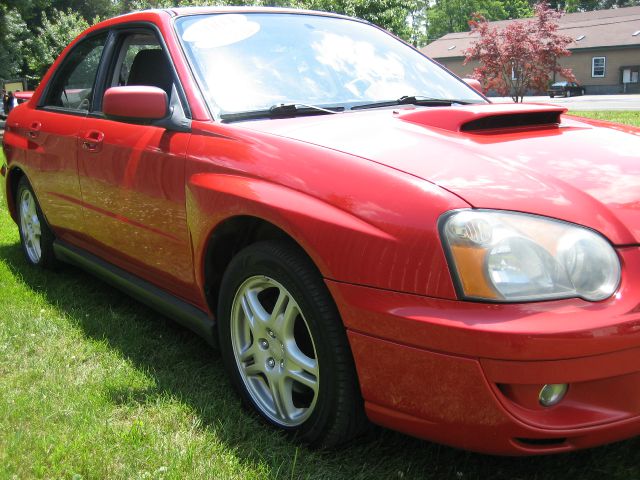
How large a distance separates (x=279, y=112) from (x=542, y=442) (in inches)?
63.3

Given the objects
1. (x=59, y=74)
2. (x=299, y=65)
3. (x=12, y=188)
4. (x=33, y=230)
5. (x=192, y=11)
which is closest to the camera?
(x=299, y=65)

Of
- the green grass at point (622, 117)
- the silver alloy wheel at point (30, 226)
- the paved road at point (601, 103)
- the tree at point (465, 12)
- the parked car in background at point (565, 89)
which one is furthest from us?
the tree at point (465, 12)

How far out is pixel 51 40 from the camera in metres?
38.2

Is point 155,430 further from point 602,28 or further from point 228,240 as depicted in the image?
point 602,28

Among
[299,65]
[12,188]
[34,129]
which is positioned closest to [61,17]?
[12,188]

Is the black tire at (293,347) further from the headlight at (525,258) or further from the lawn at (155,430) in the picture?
the headlight at (525,258)

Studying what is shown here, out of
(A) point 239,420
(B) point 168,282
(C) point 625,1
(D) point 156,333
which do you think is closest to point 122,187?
(B) point 168,282

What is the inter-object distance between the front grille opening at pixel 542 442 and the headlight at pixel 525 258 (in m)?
0.41

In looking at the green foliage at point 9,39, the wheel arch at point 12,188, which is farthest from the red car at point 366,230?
the green foliage at point 9,39


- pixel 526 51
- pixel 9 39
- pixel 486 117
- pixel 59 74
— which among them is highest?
pixel 9 39

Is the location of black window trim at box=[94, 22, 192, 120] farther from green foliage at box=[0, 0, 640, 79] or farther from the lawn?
green foliage at box=[0, 0, 640, 79]

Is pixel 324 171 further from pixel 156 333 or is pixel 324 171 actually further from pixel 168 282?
pixel 156 333

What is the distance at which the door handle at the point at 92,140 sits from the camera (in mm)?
3422

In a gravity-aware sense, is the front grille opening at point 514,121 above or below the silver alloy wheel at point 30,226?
above
